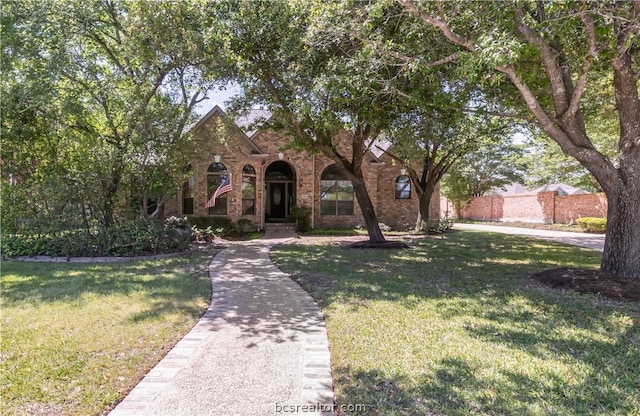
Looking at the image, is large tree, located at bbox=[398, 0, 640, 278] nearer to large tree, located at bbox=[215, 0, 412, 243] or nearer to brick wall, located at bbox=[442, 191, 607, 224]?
large tree, located at bbox=[215, 0, 412, 243]

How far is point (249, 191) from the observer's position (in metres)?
17.9

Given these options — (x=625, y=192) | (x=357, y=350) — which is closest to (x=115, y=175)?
(x=357, y=350)

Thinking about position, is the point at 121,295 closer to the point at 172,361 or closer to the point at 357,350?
the point at 172,361

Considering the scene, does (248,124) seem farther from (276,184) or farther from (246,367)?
(246,367)

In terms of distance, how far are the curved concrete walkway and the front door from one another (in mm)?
14520

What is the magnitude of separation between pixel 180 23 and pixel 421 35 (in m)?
6.06

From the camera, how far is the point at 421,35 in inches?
295

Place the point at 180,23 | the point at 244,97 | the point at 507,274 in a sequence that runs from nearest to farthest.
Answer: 1. the point at 507,274
2. the point at 180,23
3. the point at 244,97

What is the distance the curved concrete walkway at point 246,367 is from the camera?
2.96m

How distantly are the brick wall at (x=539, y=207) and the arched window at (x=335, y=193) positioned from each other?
628 inches

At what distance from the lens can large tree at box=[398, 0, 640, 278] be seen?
18.8ft

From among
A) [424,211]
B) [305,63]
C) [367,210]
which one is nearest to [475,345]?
[305,63]

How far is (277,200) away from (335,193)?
11.4 ft

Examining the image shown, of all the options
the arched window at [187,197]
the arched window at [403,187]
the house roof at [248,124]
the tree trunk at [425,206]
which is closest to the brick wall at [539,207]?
the tree trunk at [425,206]
